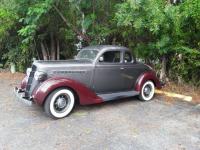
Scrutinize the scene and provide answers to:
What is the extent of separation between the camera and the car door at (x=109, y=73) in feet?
21.1

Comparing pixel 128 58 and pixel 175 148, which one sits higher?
pixel 128 58

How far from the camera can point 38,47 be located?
11.4m

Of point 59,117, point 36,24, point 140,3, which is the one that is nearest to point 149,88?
point 140,3

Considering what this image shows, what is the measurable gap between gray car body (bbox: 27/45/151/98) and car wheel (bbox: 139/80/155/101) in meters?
0.30

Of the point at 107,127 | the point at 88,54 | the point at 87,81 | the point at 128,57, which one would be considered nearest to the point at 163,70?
the point at 128,57

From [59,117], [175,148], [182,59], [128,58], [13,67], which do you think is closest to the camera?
[175,148]

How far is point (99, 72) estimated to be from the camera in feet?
21.1

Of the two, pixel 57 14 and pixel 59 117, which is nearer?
pixel 59 117

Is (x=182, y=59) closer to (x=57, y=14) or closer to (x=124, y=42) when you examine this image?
(x=124, y=42)

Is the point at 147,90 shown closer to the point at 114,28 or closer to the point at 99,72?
the point at 99,72

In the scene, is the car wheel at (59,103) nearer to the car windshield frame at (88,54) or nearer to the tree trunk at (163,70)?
the car windshield frame at (88,54)

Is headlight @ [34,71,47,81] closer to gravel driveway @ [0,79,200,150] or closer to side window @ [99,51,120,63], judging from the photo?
gravel driveway @ [0,79,200,150]

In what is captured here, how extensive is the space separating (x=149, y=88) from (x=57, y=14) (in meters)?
4.34

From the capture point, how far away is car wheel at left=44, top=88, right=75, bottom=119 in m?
5.71
